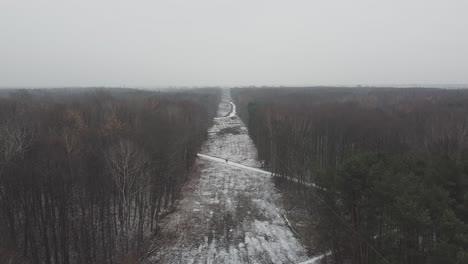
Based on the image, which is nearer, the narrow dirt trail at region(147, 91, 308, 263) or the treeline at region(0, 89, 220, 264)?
the treeline at region(0, 89, 220, 264)

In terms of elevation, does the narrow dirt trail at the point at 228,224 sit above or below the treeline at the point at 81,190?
below

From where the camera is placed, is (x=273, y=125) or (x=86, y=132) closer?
(x=86, y=132)

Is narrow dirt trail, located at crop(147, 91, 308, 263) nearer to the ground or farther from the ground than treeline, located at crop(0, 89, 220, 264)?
nearer to the ground

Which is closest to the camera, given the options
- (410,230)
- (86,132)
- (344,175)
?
(410,230)

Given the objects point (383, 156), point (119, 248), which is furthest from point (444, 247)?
point (119, 248)

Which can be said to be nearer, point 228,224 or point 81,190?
point 81,190

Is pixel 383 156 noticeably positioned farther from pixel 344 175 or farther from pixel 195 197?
pixel 195 197

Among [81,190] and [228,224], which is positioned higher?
[81,190]

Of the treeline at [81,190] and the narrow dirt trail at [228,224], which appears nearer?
the treeline at [81,190]
